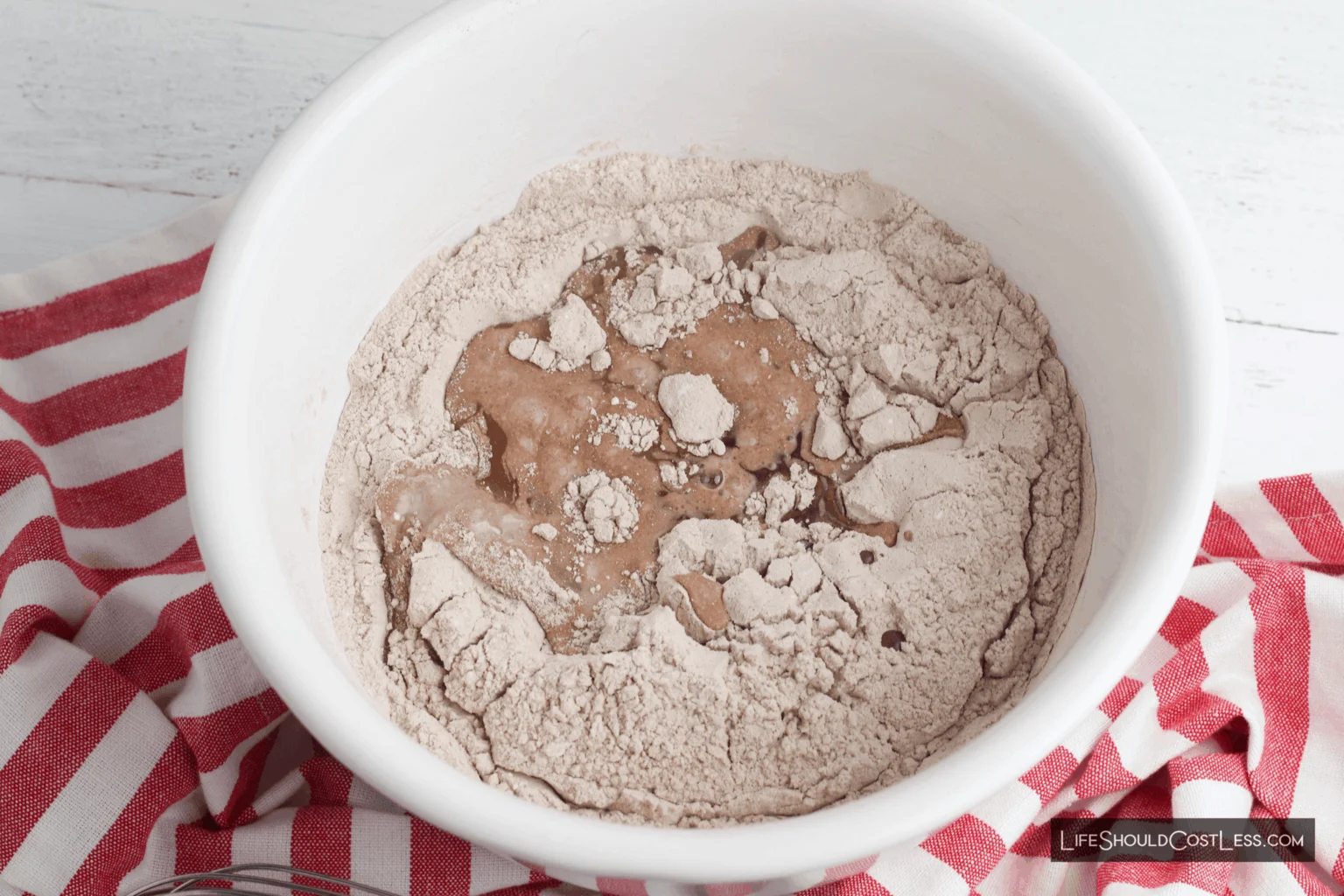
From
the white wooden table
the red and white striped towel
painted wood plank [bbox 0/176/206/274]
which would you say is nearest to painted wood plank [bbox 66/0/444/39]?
the white wooden table

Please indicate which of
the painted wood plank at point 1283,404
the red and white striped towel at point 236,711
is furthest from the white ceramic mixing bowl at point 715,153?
the painted wood plank at point 1283,404

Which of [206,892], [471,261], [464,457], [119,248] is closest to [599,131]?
[471,261]

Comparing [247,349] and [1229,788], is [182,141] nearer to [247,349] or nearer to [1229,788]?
[247,349]

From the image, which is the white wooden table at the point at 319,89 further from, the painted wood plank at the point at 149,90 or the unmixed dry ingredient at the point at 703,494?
the unmixed dry ingredient at the point at 703,494

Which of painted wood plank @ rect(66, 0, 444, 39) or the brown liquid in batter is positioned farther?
painted wood plank @ rect(66, 0, 444, 39)

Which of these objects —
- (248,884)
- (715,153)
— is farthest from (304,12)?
(248,884)

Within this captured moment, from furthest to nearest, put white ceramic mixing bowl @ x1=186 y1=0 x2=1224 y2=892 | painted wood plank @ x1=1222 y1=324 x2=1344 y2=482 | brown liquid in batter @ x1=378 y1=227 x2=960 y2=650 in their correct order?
1. painted wood plank @ x1=1222 y1=324 x2=1344 y2=482
2. brown liquid in batter @ x1=378 y1=227 x2=960 y2=650
3. white ceramic mixing bowl @ x1=186 y1=0 x2=1224 y2=892

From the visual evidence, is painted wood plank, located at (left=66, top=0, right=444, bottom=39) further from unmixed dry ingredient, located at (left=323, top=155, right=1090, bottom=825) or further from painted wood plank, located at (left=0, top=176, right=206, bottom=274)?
unmixed dry ingredient, located at (left=323, top=155, right=1090, bottom=825)
